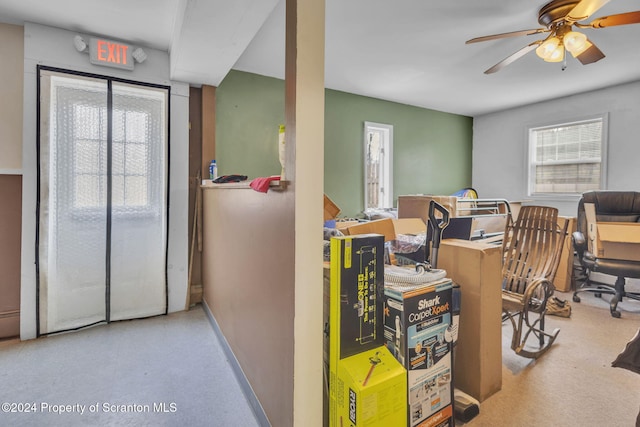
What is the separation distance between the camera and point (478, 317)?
1711 millimetres

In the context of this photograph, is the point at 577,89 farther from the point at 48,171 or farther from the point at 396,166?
the point at 48,171

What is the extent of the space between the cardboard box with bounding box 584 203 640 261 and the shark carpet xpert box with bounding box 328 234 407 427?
3.15 meters

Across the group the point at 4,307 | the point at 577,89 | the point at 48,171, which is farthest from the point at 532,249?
the point at 4,307

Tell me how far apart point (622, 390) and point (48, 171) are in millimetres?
4310

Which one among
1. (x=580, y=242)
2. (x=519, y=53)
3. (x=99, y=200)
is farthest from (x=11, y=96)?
(x=580, y=242)

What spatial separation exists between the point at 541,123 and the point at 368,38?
3.72 m

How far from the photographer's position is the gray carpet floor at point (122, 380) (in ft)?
5.45

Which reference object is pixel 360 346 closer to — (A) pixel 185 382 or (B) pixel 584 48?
(A) pixel 185 382

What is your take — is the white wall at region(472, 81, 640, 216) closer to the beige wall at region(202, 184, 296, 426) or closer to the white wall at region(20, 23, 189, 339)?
the beige wall at region(202, 184, 296, 426)

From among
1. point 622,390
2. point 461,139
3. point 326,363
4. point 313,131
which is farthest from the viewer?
point 461,139

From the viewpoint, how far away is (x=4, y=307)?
2.52 metres

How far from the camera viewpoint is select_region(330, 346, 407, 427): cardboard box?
120 centimetres

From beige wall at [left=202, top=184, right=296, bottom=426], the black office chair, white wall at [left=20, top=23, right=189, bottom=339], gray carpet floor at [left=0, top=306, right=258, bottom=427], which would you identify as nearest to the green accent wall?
white wall at [left=20, top=23, right=189, bottom=339]

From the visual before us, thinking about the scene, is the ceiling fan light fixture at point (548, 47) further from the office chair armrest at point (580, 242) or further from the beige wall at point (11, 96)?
the beige wall at point (11, 96)
